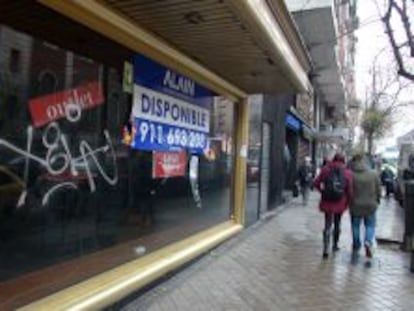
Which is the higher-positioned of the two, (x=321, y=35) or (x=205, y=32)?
(x=321, y=35)

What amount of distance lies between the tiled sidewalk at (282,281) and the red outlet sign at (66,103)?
2.13m

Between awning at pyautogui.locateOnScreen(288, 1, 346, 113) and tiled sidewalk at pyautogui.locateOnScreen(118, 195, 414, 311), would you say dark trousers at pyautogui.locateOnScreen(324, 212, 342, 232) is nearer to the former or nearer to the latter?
tiled sidewalk at pyautogui.locateOnScreen(118, 195, 414, 311)

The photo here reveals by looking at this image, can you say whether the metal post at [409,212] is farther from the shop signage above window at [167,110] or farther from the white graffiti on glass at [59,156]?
the white graffiti on glass at [59,156]

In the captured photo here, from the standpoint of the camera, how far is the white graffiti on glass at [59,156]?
5005 millimetres

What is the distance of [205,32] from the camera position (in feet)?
22.4

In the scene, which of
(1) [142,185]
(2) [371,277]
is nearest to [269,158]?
(2) [371,277]

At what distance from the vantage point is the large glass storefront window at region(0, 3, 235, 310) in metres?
4.88

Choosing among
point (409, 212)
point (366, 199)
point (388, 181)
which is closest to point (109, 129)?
point (366, 199)

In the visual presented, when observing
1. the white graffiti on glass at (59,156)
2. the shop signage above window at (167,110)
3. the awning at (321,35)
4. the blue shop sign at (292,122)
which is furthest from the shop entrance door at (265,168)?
the white graffiti on glass at (59,156)

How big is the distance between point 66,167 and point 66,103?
567mm

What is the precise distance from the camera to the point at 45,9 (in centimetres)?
515

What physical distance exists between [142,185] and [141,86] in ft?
3.77

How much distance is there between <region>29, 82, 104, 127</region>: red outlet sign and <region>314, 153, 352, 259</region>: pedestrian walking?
469 centimetres

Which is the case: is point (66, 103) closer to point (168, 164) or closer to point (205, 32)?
point (205, 32)
